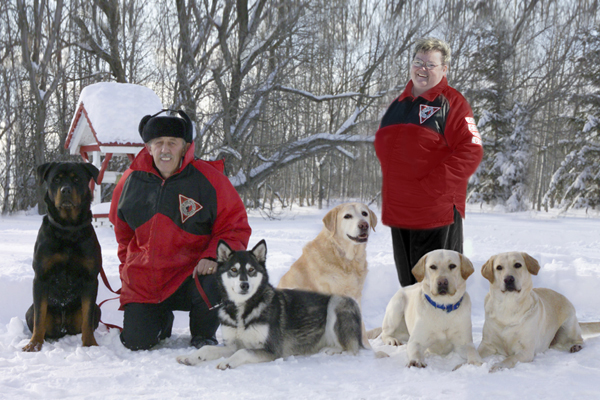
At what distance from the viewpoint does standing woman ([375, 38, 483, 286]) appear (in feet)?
9.38

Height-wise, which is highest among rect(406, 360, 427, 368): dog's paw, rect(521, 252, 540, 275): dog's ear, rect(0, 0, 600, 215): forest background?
rect(0, 0, 600, 215): forest background

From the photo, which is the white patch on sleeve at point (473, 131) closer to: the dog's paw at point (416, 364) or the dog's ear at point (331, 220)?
the dog's ear at point (331, 220)

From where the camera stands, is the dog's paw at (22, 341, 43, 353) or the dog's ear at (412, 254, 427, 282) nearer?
the dog's ear at (412, 254, 427, 282)

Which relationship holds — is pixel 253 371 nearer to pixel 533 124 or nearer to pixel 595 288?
pixel 595 288

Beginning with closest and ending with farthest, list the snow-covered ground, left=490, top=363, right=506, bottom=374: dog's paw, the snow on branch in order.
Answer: the snow-covered ground → left=490, top=363, right=506, bottom=374: dog's paw → the snow on branch

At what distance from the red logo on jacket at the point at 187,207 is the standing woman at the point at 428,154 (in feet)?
4.60

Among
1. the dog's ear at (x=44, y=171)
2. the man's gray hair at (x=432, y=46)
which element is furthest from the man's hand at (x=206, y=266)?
the man's gray hair at (x=432, y=46)

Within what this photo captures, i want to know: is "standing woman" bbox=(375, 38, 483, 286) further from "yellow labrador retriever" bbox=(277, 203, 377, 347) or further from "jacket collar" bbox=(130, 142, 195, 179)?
"jacket collar" bbox=(130, 142, 195, 179)

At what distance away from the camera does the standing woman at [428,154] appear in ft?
9.38

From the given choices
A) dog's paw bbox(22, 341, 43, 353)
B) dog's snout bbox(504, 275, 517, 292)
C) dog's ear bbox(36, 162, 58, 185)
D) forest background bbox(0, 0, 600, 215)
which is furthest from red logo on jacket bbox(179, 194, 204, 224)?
forest background bbox(0, 0, 600, 215)

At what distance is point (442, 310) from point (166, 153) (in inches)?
88.5

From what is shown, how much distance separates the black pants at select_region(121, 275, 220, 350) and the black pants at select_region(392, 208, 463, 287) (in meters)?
1.37

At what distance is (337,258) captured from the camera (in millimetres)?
3492

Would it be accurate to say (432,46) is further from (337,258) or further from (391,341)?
(391,341)
